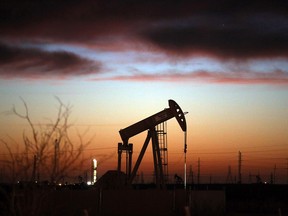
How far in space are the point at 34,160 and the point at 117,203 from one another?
18.9m

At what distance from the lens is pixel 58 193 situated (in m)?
29.4

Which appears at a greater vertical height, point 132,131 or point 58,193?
point 132,131

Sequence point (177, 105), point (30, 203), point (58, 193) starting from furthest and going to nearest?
point (177, 105), point (58, 193), point (30, 203)

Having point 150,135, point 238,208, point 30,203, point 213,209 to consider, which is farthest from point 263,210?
point 30,203

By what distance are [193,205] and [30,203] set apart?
18.6 m

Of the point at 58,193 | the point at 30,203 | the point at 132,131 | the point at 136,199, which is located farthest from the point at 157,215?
the point at 30,203

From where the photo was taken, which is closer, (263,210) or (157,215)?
(157,215)

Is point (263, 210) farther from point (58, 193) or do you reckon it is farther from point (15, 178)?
point (15, 178)

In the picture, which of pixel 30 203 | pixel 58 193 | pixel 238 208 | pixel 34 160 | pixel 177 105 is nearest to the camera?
pixel 34 160

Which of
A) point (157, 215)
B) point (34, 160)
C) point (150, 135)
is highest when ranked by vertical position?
point (150, 135)

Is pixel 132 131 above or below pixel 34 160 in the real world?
above

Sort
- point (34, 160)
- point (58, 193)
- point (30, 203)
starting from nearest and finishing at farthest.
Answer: point (34, 160) → point (30, 203) → point (58, 193)

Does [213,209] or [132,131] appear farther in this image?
[132,131]

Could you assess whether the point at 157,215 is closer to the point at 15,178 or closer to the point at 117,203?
the point at 117,203
